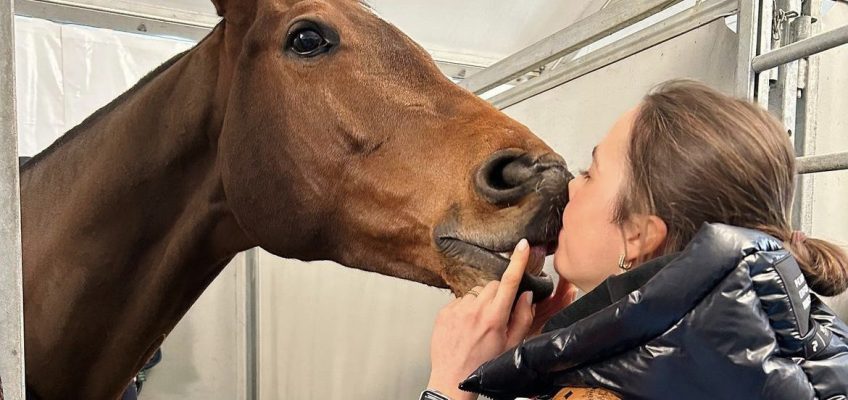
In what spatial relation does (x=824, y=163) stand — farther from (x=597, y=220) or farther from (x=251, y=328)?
(x=251, y=328)

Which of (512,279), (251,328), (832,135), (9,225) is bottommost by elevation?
(9,225)

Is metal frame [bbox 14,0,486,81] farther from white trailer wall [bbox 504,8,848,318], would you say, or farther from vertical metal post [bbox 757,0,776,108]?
vertical metal post [bbox 757,0,776,108]

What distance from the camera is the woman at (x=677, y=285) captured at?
482 mm

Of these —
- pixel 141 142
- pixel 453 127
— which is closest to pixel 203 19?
pixel 141 142

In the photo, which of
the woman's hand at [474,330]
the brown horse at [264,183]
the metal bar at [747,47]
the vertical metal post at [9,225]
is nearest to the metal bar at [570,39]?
the metal bar at [747,47]

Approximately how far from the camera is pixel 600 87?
139 centimetres

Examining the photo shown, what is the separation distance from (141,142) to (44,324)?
12.7 inches

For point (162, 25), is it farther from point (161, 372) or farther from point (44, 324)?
point (44, 324)

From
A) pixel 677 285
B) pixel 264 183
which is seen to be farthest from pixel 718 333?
pixel 264 183

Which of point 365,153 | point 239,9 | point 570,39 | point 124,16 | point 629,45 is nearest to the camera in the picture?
point 365,153

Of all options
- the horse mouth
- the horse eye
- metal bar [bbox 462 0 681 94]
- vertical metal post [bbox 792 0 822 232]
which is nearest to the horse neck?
the horse eye

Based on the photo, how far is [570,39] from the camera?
4.75 feet

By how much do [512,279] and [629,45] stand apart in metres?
0.85

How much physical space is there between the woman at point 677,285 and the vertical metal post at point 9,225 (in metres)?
0.39
